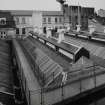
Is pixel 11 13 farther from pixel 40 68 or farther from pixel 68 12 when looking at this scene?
pixel 40 68

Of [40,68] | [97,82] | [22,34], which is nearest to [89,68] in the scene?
[97,82]

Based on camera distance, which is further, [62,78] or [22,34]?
[22,34]

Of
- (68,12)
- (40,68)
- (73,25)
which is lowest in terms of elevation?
(40,68)

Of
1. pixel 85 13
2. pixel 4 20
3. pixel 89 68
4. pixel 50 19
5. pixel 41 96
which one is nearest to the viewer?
pixel 41 96

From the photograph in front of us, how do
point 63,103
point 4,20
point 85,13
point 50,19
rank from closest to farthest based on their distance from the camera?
point 63,103 → point 4,20 → point 50,19 → point 85,13

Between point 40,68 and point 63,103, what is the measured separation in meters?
4.93

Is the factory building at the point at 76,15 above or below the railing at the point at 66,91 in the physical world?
above

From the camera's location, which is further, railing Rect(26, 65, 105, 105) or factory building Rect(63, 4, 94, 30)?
factory building Rect(63, 4, 94, 30)

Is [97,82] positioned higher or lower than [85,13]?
lower

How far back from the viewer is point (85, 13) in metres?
60.2

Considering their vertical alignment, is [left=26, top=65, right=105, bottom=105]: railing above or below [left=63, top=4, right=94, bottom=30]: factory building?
below

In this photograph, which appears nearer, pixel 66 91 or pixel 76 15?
pixel 66 91

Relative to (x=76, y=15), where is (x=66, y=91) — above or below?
below

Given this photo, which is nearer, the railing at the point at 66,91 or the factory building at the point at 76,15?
the railing at the point at 66,91
